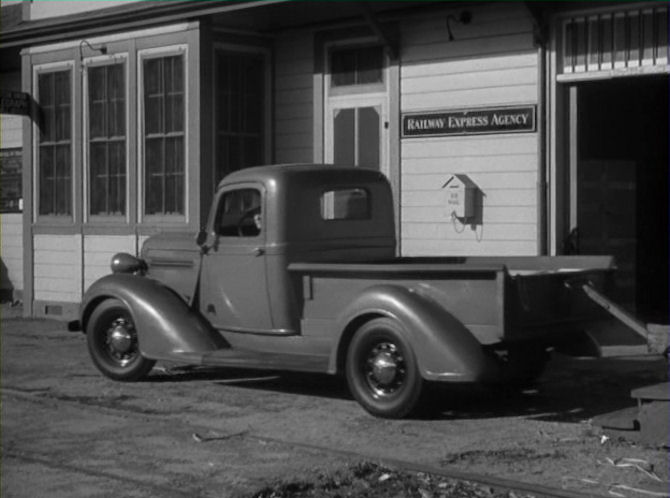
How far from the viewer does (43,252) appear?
15789mm

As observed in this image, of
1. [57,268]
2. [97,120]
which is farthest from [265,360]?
[57,268]

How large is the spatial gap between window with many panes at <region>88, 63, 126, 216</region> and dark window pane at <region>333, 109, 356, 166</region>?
277 centimetres

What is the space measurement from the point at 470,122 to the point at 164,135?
12.9 ft

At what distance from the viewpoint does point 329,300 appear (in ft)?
30.0

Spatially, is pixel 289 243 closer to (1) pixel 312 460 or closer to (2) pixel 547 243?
(1) pixel 312 460

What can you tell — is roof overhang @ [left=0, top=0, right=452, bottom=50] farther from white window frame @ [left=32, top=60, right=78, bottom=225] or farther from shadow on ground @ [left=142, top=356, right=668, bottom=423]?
shadow on ground @ [left=142, top=356, right=668, bottom=423]

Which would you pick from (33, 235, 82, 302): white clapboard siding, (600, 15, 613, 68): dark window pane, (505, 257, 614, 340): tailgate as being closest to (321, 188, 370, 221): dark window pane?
(505, 257, 614, 340): tailgate

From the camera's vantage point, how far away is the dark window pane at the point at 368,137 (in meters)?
13.6

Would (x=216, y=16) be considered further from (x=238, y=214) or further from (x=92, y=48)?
(x=238, y=214)

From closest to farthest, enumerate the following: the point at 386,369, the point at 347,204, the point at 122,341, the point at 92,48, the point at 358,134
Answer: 1. the point at 386,369
2. the point at 347,204
3. the point at 122,341
4. the point at 358,134
5. the point at 92,48

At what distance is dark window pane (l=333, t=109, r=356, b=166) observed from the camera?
13812mm

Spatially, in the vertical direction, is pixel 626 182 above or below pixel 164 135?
below

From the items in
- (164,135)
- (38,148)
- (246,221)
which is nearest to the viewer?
(246,221)

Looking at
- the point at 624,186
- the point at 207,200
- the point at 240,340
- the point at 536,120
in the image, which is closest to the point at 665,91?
the point at 624,186
